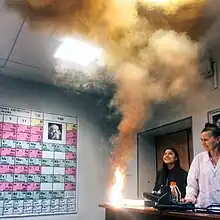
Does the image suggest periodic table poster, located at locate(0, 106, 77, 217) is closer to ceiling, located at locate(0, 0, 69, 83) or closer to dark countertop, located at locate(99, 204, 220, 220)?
ceiling, located at locate(0, 0, 69, 83)

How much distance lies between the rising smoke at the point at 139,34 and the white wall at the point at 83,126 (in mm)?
739

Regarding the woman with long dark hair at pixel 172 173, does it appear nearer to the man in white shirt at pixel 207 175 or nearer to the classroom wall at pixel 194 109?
the classroom wall at pixel 194 109

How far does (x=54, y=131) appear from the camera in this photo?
3.78 meters

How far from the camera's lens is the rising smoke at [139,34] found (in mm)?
2141

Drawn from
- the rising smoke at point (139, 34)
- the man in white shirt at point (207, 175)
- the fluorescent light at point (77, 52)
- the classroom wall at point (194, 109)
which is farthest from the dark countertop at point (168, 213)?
the fluorescent light at point (77, 52)

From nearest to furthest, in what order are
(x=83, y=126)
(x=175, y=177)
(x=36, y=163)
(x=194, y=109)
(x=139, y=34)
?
(x=139, y=34) < (x=175, y=177) < (x=194, y=109) < (x=36, y=163) < (x=83, y=126)

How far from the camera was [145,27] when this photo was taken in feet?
7.84

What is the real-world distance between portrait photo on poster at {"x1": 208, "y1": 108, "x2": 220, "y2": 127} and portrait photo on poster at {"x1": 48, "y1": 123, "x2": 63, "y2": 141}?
1.85 meters

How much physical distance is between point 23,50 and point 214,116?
1920mm

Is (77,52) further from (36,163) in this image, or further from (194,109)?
(36,163)

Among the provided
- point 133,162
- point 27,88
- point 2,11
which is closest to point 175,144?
point 133,162

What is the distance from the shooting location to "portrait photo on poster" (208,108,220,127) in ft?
9.04

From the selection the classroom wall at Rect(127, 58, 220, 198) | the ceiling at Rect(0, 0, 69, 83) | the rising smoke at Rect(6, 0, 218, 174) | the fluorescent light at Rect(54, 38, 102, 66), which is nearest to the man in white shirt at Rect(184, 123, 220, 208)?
the classroom wall at Rect(127, 58, 220, 198)

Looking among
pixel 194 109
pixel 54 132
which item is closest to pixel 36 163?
pixel 54 132
